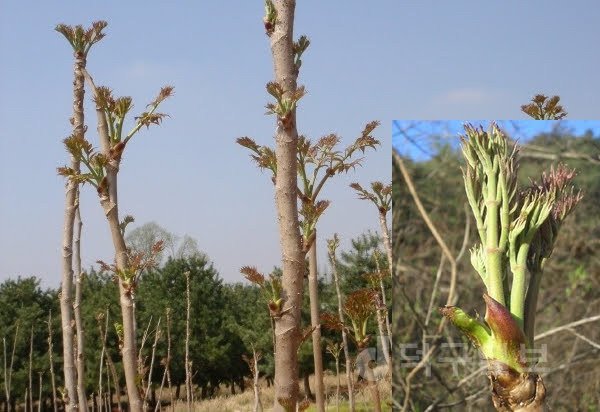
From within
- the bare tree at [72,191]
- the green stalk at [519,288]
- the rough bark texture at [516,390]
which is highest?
the bare tree at [72,191]

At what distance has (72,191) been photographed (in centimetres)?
627

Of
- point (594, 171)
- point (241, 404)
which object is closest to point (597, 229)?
point (594, 171)

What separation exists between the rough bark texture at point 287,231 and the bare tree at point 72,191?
2587mm

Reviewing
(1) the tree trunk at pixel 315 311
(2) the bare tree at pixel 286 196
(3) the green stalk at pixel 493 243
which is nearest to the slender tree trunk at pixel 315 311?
(1) the tree trunk at pixel 315 311

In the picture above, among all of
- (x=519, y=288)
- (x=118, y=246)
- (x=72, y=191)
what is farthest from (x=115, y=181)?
(x=519, y=288)

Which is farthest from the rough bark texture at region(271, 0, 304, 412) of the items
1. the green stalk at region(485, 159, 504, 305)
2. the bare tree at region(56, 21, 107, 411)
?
the bare tree at region(56, 21, 107, 411)

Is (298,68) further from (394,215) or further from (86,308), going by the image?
(86,308)

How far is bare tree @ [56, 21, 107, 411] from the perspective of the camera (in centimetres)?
588

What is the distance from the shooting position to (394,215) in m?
5.22

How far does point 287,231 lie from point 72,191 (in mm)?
3239

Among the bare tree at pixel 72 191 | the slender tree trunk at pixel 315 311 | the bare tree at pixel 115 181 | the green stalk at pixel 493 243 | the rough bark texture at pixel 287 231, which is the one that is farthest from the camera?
the slender tree trunk at pixel 315 311

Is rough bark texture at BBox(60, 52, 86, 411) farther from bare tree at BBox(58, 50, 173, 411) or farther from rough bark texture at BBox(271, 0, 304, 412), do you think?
rough bark texture at BBox(271, 0, 304, 412)

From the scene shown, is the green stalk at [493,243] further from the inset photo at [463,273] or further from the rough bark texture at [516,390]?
the inset photo at [463,273]

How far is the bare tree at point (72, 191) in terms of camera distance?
588 cm
